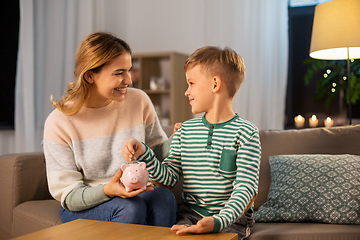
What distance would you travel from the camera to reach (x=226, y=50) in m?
1.28

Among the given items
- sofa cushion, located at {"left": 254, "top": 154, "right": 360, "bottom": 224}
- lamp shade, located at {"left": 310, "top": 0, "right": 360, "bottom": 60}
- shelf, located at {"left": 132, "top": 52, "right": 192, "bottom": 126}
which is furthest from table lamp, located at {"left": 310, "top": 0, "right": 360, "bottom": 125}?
shelf, located at {"left": 132, "top": 52, "right": 192, "bottom": 126}

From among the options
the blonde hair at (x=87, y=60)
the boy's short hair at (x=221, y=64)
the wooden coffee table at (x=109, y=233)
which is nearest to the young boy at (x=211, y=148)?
the boy's short hair at (x=221, y=64)

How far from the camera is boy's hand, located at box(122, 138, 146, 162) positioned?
3.80 feet

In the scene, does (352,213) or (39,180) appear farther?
(39,180)

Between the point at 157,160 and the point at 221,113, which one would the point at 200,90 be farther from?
the point at 157,160

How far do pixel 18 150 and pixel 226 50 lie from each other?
281 cm

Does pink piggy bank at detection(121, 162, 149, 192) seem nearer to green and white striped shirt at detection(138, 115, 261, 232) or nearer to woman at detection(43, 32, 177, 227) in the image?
green and white striped shirt at detection(138, 115, 261, 232)

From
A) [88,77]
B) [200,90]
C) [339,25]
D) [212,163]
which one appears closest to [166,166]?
[212,163]

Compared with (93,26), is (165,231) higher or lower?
lower

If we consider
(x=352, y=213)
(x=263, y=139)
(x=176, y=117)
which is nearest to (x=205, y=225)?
(x=352, y=213)

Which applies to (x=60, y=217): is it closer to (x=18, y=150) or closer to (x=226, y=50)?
(x=226, y=50)

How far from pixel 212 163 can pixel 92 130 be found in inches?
22.0

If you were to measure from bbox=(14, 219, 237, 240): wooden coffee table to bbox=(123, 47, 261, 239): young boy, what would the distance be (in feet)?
0.78

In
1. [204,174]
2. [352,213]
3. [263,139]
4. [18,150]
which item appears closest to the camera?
[204,174]
